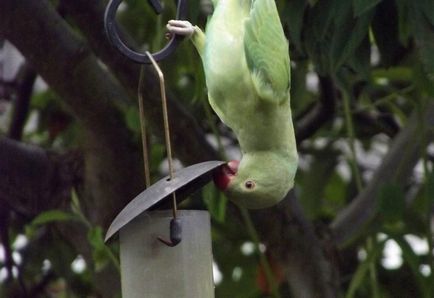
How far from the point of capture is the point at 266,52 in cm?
96

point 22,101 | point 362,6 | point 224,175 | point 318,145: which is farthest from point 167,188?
point 318,145

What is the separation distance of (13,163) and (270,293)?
1.31ft

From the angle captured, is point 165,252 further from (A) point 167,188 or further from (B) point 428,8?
(B) point 428,8

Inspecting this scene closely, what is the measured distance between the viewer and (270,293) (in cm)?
161

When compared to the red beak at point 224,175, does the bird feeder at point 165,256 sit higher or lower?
lower

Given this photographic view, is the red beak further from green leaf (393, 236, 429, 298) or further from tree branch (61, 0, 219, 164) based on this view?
green leaf (393, 236, 429, 298)

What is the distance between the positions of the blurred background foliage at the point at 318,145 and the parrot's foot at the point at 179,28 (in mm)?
188

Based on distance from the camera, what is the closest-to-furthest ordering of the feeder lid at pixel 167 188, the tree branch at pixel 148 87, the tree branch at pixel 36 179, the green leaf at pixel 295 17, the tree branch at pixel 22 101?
the feeder lid at pixel 167 188 → the green leaf at pixel 295 17 → the tree branch at pixel 148 87 → the tree branch at pixel 36 179 → the tree branch at pixel 22 101

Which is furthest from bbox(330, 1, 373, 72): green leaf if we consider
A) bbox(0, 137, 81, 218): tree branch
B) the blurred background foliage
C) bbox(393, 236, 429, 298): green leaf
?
bbox(0, 137, 81, 218): tree branch

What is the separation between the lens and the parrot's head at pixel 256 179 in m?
0.94

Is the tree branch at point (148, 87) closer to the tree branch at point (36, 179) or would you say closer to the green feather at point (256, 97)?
the tree branch at point (36, 179)

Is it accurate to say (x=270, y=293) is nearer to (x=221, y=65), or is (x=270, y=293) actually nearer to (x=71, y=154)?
(x=71, y=154)

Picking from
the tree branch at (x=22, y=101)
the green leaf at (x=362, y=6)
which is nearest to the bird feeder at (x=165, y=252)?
the green leaf at (x=362, y=6)

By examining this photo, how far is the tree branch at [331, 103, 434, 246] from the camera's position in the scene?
5.18 ft
